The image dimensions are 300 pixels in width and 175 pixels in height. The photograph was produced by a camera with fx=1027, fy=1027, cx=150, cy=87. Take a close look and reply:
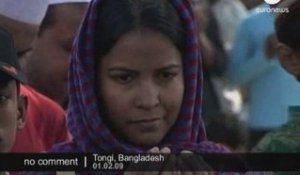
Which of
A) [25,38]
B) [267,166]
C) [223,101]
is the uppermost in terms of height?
[25,38]

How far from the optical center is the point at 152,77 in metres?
4.27

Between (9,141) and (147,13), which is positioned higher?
(147,13)

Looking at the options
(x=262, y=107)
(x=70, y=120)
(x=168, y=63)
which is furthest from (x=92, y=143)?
(x=262, y=107)

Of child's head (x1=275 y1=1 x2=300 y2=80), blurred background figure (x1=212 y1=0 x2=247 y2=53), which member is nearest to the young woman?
blurred background figure (x1=212 y1=0 x2=247 y2=53)

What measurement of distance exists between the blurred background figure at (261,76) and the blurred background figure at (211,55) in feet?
0.17

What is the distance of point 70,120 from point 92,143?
134 millimetres

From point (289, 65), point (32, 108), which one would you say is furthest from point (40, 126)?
point (289, 65)

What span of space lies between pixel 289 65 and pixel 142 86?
24.6 inches

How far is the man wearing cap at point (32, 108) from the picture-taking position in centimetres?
428

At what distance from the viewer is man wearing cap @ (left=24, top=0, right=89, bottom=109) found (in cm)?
429

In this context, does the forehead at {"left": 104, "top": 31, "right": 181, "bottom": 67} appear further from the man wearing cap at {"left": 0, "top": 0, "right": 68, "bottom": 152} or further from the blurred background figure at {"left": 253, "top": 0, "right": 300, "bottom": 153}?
the blurred background figure at {"left": 253, "top": 0, "right": 300, "bottom": 153}

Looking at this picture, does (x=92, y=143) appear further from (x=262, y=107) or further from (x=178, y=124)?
(x=262, y=107)

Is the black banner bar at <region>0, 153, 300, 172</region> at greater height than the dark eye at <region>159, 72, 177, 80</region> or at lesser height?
lesser

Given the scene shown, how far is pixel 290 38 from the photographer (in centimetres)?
432
